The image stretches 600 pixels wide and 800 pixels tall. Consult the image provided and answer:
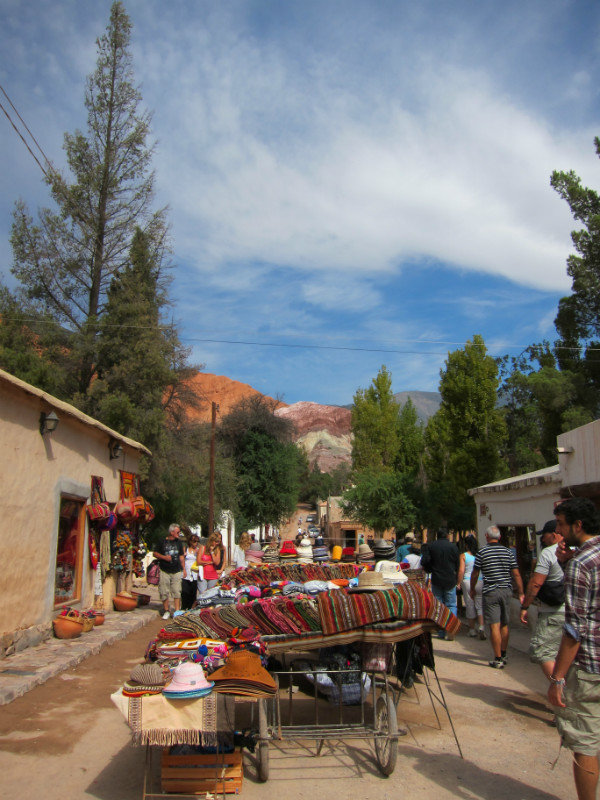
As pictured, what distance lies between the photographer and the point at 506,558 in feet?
26.0

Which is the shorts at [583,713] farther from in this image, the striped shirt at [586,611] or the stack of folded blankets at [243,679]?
the stack of folded blankets at [243,679]

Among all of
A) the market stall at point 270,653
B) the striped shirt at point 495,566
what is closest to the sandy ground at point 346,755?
the market stall at point 270,653

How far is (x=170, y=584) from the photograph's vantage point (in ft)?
39.9

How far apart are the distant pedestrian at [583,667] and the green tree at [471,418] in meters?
23.5

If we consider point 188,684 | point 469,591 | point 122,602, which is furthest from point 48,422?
point 469,591

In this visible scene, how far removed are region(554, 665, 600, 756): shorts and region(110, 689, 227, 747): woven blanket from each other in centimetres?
206

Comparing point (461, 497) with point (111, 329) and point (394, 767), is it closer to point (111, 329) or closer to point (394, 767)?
point (111, 329)

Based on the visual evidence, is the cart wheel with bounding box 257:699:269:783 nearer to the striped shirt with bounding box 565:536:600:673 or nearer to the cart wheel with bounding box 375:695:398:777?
the cart wheel with bounding box 375:695:398:777

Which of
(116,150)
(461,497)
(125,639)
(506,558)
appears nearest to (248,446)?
(461,497)

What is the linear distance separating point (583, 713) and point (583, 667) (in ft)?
0.81

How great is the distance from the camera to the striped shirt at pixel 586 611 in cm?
338

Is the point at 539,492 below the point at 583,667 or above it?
above

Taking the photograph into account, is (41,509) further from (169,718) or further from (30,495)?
(169,718)

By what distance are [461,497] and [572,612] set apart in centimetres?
2486
